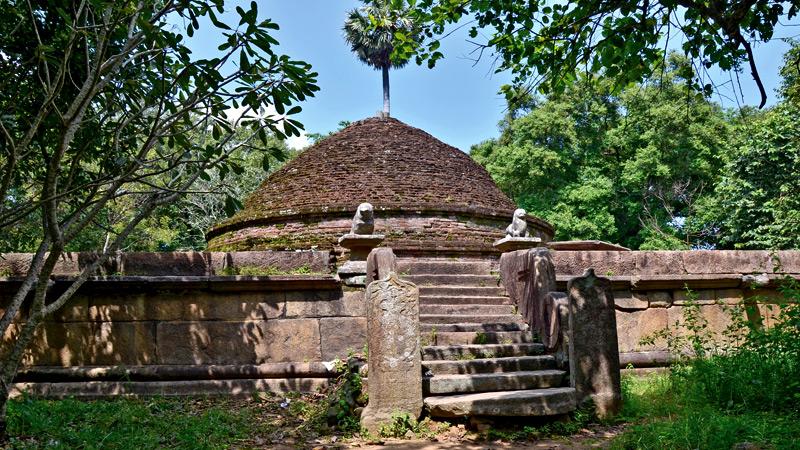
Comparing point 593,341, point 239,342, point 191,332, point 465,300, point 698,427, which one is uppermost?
point 465,300

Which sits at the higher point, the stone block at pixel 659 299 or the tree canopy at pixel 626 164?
the tree canopy at pixel 626 164

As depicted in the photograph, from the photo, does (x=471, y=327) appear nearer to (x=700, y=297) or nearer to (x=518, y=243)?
(x=518, y=243)

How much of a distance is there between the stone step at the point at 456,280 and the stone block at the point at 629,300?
1.68 metres

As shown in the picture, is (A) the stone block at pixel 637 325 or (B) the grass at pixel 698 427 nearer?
(B) the grass at pixel 698 427

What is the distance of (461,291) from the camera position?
28.7 ft

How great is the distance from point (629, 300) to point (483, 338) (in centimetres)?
223

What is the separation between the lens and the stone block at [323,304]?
23.4 feet

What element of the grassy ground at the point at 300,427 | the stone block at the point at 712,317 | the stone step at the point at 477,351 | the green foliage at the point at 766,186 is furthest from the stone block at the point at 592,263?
the green foliage at the point at 766,186

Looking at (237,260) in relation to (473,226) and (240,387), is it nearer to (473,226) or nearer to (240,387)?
(240,387)

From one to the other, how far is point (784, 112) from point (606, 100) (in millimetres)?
8971

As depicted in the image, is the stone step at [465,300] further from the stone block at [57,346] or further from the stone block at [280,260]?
the stone block at [57,346]

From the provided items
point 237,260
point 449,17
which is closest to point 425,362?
point 237,260

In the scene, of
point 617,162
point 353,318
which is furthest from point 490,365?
point 617,162

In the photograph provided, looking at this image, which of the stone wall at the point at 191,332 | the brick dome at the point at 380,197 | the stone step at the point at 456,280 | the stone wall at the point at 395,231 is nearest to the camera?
the stone wall at the point at 191,332
